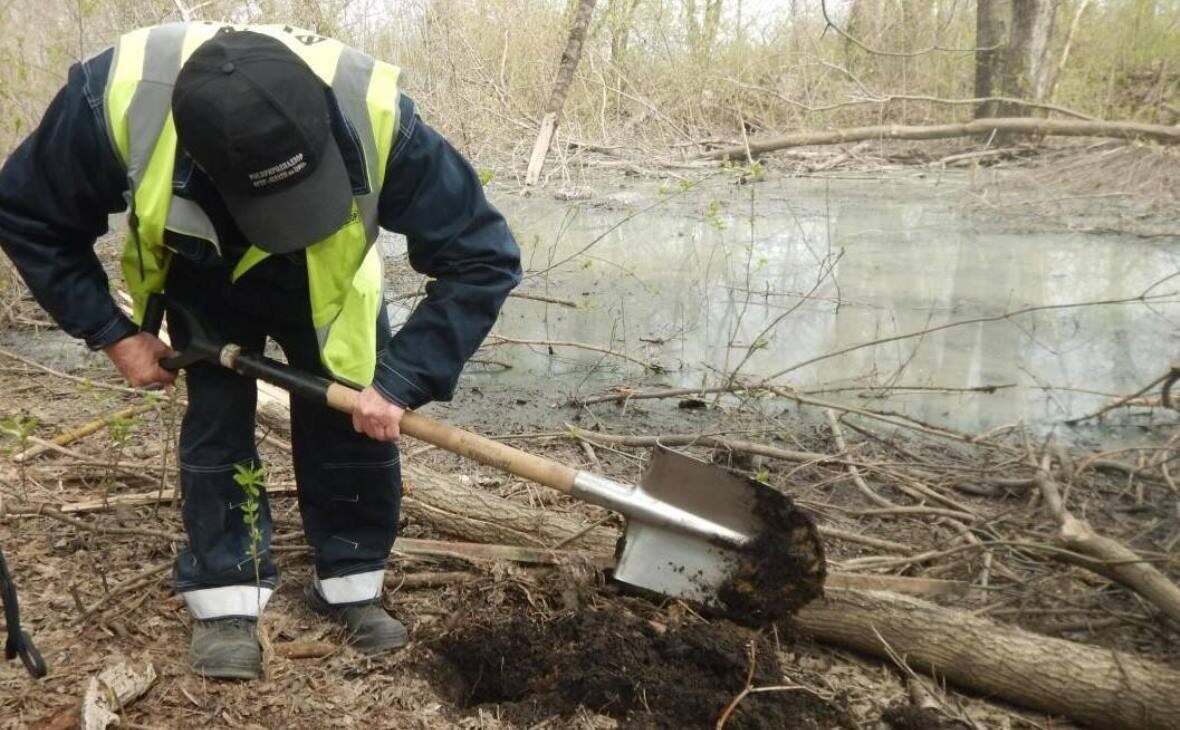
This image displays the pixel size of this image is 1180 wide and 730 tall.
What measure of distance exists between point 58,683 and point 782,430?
3.09 m

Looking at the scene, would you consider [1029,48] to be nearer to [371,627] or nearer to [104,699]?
[371,627]

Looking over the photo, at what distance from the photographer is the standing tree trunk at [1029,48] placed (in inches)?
384

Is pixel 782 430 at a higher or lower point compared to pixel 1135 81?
lower

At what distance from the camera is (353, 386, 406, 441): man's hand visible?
2.25 meters

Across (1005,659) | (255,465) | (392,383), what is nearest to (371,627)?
(255,465)

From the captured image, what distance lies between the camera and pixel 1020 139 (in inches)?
364

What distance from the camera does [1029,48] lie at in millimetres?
9734

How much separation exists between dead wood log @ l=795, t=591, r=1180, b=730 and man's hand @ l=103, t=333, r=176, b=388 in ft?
6.07

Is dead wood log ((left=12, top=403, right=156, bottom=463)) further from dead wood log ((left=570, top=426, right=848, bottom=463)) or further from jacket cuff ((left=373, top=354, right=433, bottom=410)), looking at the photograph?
dead wood log ((left=570, top=426, right=848, bottom=463))

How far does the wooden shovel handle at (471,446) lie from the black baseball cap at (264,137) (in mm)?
446

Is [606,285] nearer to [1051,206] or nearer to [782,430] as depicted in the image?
[782,430]

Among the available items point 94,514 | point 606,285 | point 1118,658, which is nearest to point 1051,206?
point 606,285

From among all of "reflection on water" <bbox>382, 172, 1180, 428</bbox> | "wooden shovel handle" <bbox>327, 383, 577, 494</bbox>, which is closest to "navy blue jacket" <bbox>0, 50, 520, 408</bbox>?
"wooden shovel handle" <bbox>327, 383, 577, 494</bbox>

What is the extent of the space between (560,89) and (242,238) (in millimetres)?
3959
